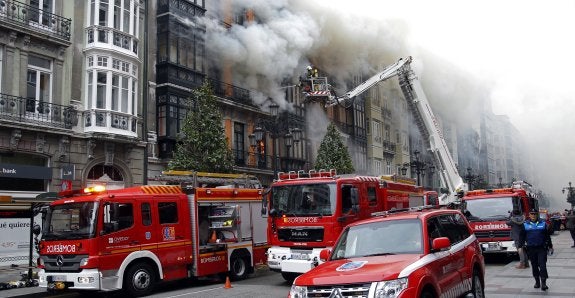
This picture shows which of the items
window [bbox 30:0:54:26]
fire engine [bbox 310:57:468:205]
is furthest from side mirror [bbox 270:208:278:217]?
window [bbox 30:0:54:26]

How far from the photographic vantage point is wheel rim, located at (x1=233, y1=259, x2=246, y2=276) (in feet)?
50.4

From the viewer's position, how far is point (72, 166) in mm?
21000

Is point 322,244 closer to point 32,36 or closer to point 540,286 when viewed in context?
point 540,286

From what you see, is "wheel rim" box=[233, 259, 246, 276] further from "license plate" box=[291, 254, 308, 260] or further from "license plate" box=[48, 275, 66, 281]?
"license plate" box=[48, 275, 66, 281]

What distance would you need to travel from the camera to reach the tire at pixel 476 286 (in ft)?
28.8

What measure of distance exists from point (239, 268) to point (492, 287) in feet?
23.3

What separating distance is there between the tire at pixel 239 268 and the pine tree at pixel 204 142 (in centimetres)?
674

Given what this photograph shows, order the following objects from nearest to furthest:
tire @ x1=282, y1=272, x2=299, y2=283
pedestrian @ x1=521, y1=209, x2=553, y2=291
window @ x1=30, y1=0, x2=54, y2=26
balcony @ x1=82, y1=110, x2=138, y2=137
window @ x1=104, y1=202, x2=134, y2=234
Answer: pedestrian @ x1=521, y1=209, x2=553, y2=291, window @ x1=104, y1=202, x2=134, y2=234, tire @ x1=282, y1=272, x2=299, y2=283, window @ x1=30, y1=0, x2=54, y2=26, balcony @ x1=82, y1=110, x2=138, y2=137

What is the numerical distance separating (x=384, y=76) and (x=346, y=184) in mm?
12275

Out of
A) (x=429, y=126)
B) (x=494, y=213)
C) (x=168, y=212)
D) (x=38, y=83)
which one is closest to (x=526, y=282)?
(x=494, y=213)

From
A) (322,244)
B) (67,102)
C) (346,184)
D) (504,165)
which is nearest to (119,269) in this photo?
(322,244)

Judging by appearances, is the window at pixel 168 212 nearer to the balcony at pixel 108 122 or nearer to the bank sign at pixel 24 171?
the bank sign at pixel 24 171

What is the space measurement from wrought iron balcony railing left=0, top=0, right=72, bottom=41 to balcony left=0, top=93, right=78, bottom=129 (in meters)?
2.80

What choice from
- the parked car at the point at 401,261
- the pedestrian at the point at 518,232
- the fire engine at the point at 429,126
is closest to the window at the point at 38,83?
the fire engine at the point at 429,126
